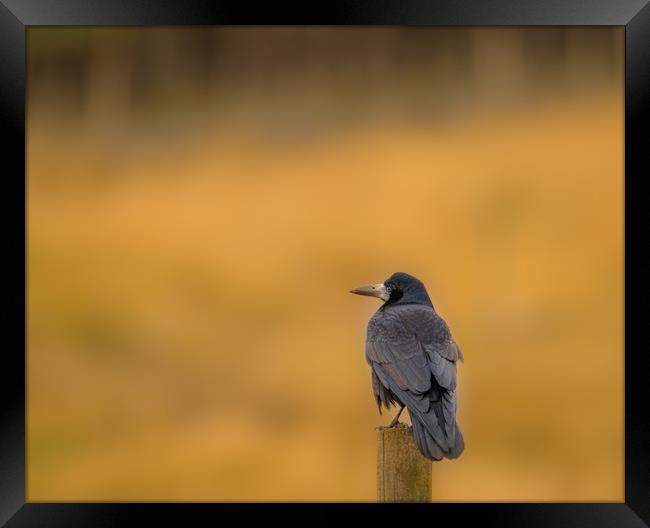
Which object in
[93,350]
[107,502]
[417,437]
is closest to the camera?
[417,437]

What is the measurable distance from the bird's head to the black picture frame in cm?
108

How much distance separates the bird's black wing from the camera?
4684mm

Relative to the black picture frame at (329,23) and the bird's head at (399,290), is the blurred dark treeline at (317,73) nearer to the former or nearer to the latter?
the black picture frame at (329,23)

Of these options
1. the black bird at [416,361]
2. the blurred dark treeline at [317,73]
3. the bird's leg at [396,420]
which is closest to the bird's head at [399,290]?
the black bird at [416,361]

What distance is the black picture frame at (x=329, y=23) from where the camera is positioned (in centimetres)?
478

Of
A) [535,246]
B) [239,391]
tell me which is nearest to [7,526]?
[239,391]

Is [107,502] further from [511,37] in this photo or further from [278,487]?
[511,37]

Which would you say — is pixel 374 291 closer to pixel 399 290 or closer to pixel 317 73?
pixel 399 290

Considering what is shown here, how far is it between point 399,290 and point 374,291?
136 mm

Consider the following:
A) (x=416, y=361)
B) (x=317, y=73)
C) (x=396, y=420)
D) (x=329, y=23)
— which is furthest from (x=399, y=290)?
(x=329, y=23)

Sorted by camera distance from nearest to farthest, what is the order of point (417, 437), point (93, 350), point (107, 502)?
point (417, 437) → point (107, 502) → point (93, 350)

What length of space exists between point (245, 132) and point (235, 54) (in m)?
0.39

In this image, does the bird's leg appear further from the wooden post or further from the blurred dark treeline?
the blurred dark treeline

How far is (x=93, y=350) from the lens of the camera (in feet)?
17.1
